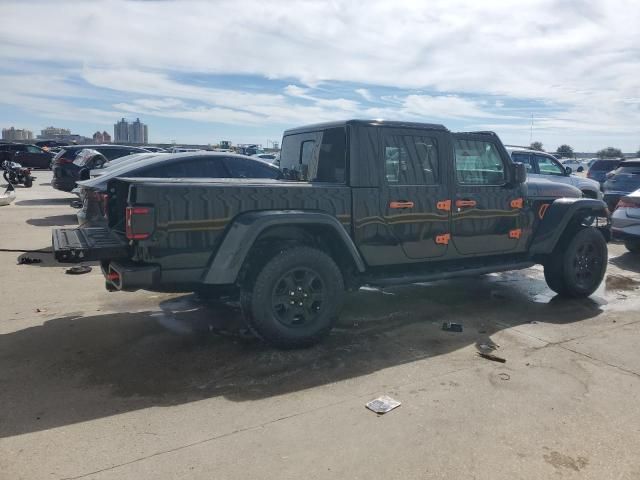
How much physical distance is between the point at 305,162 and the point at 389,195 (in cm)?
115

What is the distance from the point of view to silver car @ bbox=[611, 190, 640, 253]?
8750mm

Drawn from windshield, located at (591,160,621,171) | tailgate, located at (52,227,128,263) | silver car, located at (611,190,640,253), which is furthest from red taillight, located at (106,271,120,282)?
windshield, located at (591,160,621,171)

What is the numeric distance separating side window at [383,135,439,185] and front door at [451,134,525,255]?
1.03 ft

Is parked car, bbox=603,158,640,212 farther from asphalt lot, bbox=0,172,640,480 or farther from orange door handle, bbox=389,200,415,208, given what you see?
orange door handle, bbox=389,200,415,208

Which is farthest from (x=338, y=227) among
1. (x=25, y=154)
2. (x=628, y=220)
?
(x=25, y=154)

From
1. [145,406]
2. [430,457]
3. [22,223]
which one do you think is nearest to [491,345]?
[430,457]

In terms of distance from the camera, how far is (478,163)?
18.4 ft

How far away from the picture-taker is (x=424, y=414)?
3350 millimetres

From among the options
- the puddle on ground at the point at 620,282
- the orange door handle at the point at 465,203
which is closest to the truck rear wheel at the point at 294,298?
the orange door handle at the point at 465,203

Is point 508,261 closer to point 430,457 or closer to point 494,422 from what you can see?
point 494,422

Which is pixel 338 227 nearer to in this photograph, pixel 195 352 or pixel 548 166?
pixel 195 352

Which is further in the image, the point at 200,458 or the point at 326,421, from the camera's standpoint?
the point at 326,421

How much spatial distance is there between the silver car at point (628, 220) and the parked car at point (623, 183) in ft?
12.5

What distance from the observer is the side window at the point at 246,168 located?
827cm
